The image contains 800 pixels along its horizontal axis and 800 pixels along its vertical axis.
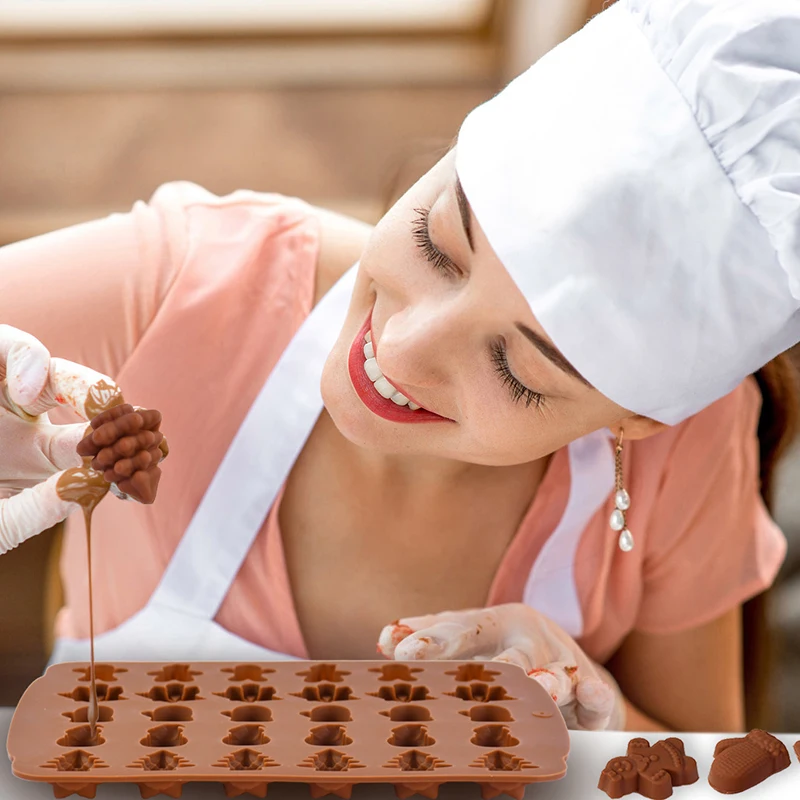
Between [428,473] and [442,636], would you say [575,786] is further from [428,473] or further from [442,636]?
[428,473]

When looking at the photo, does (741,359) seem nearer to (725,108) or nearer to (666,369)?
(666,369)

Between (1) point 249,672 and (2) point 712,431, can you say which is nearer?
(1) point 249,672

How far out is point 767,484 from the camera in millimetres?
997

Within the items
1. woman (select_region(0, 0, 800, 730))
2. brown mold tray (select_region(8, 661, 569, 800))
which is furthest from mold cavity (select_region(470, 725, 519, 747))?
woman (select_region(0, 0, 800, 730))

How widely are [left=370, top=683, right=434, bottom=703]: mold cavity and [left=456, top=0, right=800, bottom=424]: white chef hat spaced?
0.26 m

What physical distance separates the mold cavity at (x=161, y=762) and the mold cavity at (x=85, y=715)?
59 mm

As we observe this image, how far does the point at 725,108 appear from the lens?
609 mm

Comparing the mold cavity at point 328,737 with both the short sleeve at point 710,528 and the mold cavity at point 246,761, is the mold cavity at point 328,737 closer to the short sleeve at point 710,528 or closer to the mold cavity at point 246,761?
the mold cavity at point 246,761

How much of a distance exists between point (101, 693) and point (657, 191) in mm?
498

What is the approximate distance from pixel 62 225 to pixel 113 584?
308mm

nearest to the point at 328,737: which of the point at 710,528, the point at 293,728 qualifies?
the point at 293,728

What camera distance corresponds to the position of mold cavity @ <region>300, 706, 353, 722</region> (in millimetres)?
705

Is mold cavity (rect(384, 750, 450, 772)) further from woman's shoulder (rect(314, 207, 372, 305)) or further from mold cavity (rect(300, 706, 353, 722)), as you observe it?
woman's shoulder (rect(314, 207, 372, 305))

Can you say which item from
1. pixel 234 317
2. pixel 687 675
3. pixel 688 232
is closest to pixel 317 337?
pixel 234 317
